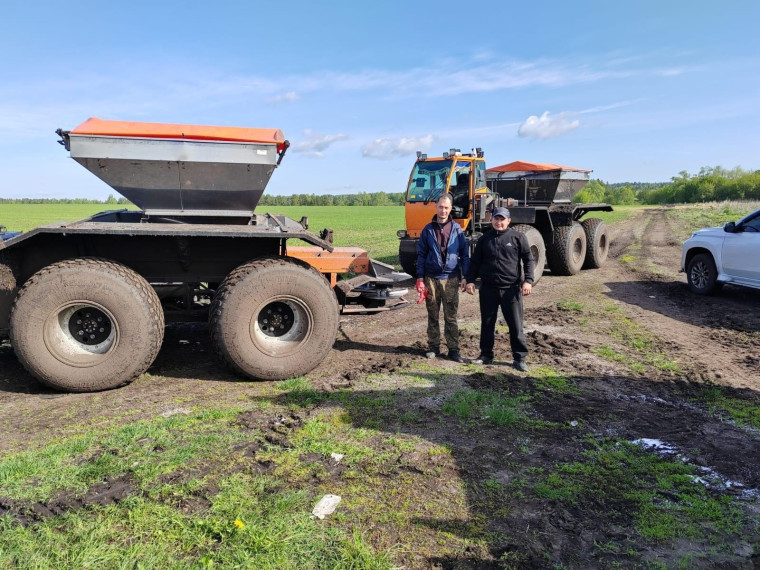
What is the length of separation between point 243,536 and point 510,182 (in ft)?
36.8

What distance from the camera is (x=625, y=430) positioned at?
404 centimetres

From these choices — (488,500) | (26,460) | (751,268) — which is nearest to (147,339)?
(26,460)

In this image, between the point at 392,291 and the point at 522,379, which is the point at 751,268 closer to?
the point at 522,379

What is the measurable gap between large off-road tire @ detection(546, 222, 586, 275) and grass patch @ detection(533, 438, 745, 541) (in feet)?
28.2

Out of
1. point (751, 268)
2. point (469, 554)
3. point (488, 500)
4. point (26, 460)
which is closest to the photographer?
point (469, 554)

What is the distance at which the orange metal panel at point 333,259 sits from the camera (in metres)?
5.64

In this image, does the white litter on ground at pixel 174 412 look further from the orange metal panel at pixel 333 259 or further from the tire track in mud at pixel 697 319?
the tire track in mud at pixel 697 319

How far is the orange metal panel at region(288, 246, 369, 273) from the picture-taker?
5645mm

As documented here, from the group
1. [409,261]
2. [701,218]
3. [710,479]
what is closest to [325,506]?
[710,479]

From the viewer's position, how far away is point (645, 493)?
314 centimetres

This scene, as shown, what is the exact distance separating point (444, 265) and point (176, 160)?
290 cm

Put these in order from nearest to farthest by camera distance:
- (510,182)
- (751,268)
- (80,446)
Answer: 1. (80,446)
2. (751,268)
3. (510,182)

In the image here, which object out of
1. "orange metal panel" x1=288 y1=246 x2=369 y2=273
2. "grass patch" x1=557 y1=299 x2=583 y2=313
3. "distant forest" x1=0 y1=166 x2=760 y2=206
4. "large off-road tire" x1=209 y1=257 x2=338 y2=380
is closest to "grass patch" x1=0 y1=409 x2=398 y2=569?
"large off-road tire" x1=209 y1=257 x2=338 y2=380

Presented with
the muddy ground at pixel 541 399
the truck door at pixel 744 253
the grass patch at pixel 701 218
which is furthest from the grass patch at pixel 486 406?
the grass patch at pixel 701 218
